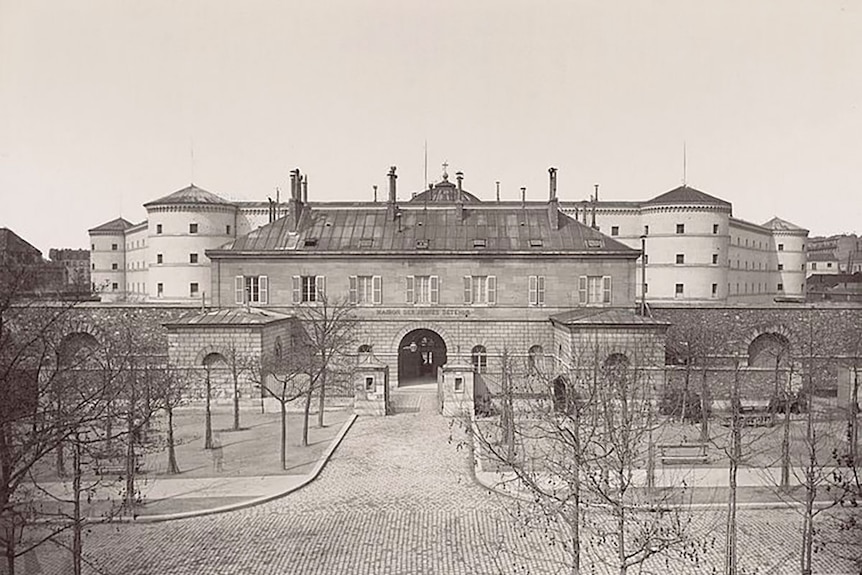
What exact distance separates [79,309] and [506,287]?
26.2 metres

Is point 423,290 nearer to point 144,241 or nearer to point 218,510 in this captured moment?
point 218,510

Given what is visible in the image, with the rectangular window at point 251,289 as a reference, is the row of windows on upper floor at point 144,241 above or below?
above

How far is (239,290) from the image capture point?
4025cm

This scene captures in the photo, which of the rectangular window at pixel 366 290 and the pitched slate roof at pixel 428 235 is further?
the pitched slate roof at pixel 428 235

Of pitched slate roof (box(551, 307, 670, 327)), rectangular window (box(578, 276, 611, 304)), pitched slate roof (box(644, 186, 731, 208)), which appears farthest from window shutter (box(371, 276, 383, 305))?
pitched slate roof (box(644, 186, 731, 208))

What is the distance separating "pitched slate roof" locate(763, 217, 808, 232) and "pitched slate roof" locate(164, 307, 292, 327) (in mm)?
65390

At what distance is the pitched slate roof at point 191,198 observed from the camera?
63406 mm

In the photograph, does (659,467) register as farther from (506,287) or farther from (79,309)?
(79,309)

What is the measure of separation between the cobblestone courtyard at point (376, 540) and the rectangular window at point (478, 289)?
1991 cm

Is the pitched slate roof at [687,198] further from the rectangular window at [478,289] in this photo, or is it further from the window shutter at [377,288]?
the window shutter at [377,288]

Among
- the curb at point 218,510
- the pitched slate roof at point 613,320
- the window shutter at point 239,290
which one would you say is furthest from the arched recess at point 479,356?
the curb at point 218,510

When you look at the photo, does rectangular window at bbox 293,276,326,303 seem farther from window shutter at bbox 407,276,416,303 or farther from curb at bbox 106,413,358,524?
curb at bbox 106,413,358,524

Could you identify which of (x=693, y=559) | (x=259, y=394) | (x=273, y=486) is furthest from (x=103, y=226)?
(x=693, y=559)

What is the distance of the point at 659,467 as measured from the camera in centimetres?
2152
